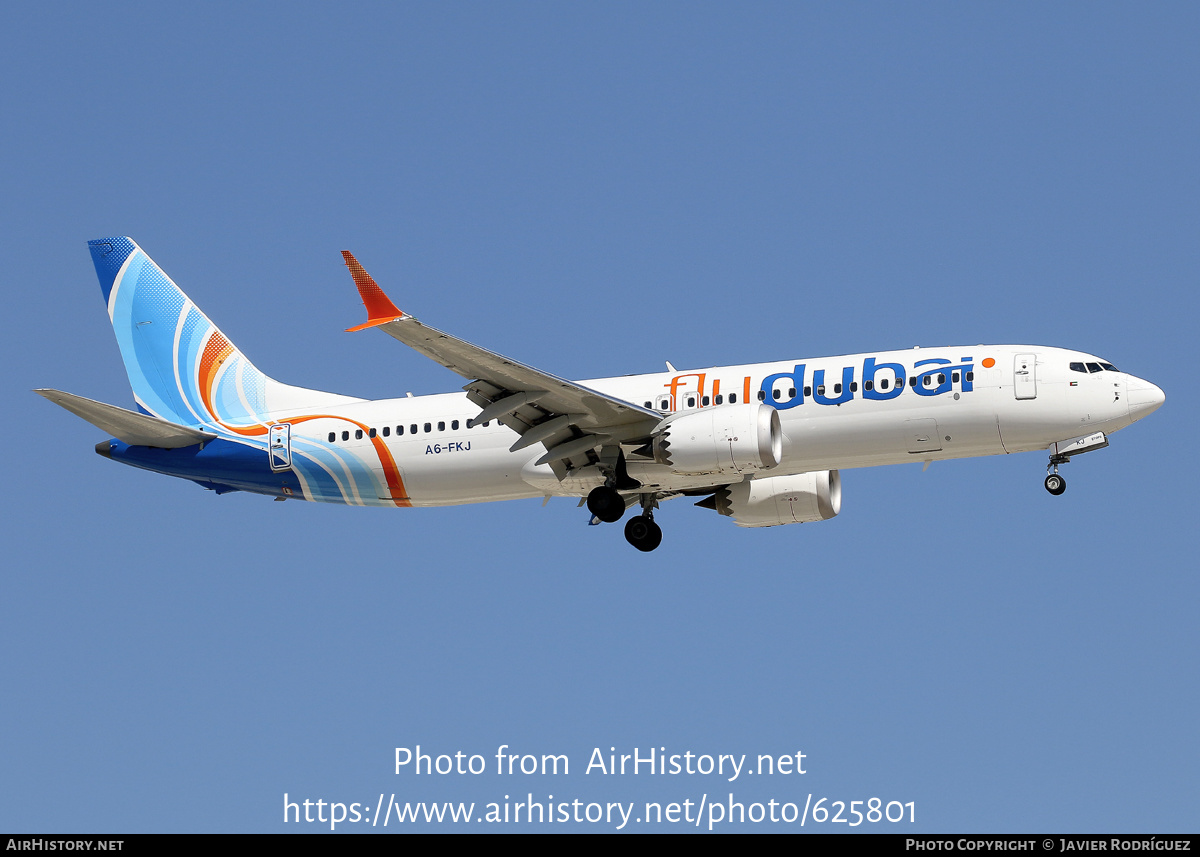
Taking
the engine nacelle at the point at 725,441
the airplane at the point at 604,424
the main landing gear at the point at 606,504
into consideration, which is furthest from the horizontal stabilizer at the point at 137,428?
the engine nacelle at the point at 725,441

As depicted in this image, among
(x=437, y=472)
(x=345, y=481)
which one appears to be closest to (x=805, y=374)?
(x=437, y=472)

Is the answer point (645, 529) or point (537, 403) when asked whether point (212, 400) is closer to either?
point (537, 403)

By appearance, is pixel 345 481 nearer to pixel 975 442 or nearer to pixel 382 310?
pixel 382 310

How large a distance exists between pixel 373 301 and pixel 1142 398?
56.6ft

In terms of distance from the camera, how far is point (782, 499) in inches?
1523

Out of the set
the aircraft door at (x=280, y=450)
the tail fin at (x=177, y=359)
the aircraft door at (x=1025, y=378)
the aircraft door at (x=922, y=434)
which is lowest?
the aircraft door at (x=922, y=434)

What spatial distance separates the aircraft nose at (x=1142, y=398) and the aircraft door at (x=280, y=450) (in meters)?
20.2

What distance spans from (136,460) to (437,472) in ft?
26.2

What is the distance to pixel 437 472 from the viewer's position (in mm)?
37062

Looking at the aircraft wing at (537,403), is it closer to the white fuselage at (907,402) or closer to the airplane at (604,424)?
the airplane at (604,424)

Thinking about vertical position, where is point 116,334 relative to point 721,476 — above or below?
above

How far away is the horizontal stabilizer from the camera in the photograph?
119 feet

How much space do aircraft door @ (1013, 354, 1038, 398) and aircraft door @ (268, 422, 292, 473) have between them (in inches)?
698

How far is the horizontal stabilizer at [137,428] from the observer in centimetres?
3631
